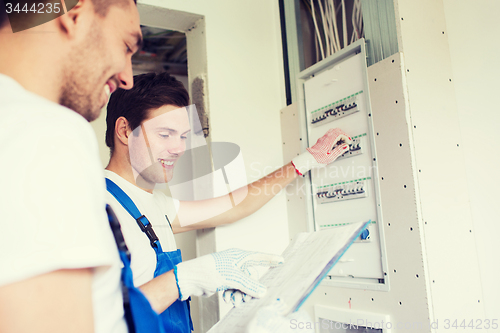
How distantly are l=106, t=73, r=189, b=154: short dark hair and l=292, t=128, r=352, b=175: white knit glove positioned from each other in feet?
2.02

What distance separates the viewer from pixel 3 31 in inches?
19.6

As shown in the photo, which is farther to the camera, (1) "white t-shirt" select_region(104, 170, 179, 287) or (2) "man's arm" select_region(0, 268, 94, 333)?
(1) "white t-shirt" select_region(104, 170, 179, 287)

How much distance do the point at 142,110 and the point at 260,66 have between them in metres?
0.83

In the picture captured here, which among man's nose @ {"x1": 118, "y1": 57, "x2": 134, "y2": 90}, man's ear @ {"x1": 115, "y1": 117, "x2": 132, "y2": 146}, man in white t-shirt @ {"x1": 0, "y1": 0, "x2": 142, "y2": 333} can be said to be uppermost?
man's ear @ {"x1": 115, "y1": 117, "x2": 132, "y2": 146}

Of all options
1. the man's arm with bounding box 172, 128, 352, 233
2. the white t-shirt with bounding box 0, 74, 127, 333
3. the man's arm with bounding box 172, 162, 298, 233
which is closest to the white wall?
the man's arm with bounding box 172, 128, 352, 233

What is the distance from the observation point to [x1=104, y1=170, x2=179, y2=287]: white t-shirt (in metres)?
1.03

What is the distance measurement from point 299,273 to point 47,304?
56cm

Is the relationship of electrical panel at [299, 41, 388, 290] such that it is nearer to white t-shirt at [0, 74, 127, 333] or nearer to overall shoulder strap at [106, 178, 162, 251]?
overall shoulder strap at [106, 178, 162, 251]

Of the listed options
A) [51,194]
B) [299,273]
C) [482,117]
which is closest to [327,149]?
[482,117]

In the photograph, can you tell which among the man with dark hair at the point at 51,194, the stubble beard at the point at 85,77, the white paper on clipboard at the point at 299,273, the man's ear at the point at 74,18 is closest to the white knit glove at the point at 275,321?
the white paper on clipboard at the point at 299,273

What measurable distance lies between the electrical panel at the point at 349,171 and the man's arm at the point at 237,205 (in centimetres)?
16

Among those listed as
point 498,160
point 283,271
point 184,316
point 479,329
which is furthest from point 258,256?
point 498,160

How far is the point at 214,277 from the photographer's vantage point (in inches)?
36.0

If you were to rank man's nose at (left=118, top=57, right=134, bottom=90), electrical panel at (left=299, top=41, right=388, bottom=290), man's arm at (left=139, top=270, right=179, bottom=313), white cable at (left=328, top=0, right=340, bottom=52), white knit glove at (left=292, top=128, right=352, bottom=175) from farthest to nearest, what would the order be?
white cable at (left=328, top=0, right=340, bottom=52)
white knit glove at (left=292, top=128, right=352, bottom=175)
electrical panel at (left=299, top=41, right=388, bottom=290)
man's arm at (left=139, top=270, right=179, bottom=313)
man's nose at (left=118, top=57, right=134, bottom=90)
